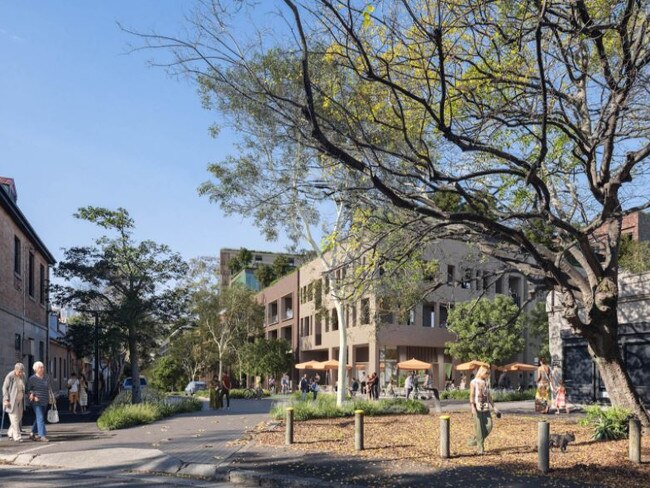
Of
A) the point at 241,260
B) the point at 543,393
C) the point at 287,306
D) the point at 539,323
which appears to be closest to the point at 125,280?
the point at 543,393

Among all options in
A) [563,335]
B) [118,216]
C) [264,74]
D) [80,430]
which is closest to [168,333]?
[118,216]

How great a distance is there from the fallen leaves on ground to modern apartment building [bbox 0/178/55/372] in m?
10.6

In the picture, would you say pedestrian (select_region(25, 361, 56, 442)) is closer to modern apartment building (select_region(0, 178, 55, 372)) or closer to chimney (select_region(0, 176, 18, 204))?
modern apartment building (select_region(0, 178, 55, 372))

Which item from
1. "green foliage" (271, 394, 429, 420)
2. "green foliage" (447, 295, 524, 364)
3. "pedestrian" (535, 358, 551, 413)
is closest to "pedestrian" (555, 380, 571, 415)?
"pedestrian" (535, 358, 551, 413)

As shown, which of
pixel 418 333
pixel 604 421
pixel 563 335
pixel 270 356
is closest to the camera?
pixel 604 421

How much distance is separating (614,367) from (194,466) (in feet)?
26.4

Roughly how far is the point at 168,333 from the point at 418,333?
80.4 feet

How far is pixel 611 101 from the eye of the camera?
11844 mm

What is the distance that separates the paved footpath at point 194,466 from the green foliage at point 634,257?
1724 cm

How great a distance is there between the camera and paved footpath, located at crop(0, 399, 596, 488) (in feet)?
32.4

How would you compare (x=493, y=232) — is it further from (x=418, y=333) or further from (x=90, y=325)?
(x=418, y=333)

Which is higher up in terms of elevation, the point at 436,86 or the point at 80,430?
the point at 436,86

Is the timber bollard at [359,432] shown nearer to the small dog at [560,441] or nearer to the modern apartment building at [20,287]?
the small dog at [560,441]

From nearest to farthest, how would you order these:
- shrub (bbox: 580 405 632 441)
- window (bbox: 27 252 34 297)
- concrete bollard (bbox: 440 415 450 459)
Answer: concrete bollard (bbox: 440 415 450 459)
shrub (bbox: 580 405 632 441)
window (bbox: 27 252 34 297)
